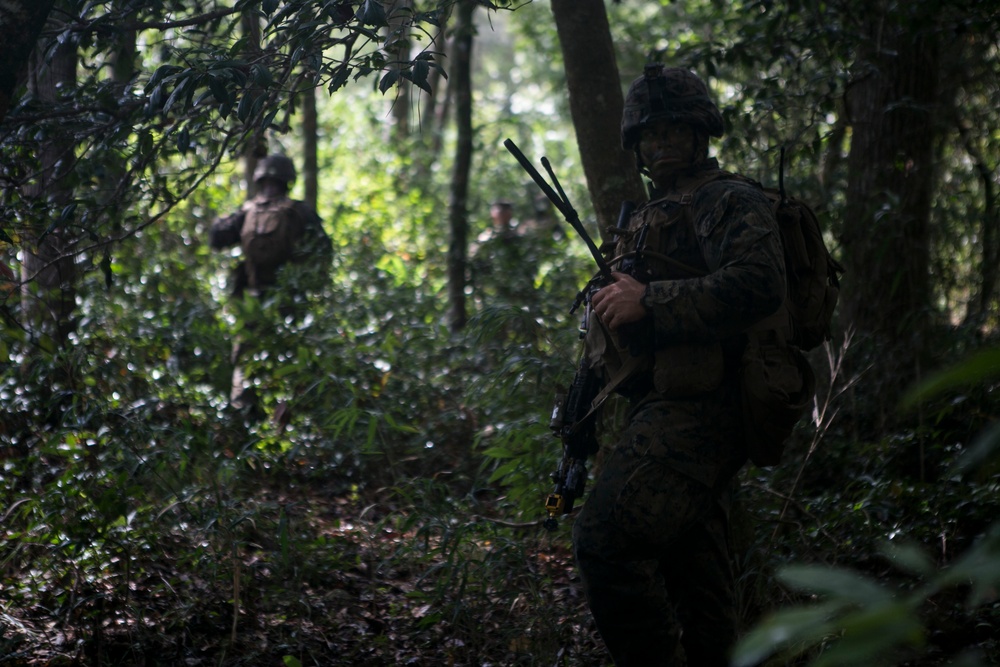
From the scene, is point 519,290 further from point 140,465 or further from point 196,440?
point 140,465

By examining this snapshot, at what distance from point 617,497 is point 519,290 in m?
4.89

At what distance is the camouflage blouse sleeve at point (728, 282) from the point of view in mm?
2695

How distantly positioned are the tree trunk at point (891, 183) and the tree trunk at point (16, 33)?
13.9ft

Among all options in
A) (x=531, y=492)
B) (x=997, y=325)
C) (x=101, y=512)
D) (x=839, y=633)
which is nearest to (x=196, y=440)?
(x=101, y=512)

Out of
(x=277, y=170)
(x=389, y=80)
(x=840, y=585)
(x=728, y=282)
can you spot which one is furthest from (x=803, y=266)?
(x=277, y=170)

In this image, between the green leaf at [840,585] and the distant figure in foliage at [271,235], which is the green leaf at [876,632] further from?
the distant figure in foliage at [271,235]

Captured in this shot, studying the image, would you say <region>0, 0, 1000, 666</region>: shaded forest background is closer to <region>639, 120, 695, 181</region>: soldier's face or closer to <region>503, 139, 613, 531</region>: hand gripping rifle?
<region>503, 139, 613, 531</region>: hand gripping rifle

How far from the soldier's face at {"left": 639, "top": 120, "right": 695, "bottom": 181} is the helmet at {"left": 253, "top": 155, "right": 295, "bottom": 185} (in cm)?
574

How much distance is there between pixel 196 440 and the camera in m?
4.71

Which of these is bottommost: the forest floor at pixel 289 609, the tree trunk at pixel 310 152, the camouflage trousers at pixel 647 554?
the forest floor at pixel 289 609

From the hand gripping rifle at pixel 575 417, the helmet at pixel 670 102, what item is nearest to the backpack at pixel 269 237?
the hand gripping rifle at pixel 575 417

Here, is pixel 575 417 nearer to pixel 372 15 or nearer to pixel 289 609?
pixel 372 15

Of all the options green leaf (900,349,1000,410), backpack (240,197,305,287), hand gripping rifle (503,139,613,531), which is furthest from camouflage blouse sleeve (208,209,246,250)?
green leaf (900,349,1000,410)

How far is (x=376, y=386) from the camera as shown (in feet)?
20.3
